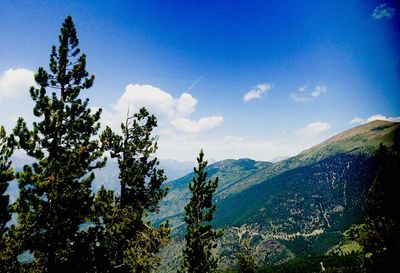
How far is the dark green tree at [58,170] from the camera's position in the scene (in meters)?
17.6

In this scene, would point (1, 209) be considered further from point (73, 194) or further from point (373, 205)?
point (373, 205)

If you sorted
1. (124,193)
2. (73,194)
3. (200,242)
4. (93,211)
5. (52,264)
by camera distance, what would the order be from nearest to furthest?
(52,264), (73,194), (93,211), (124,193), (200,242)

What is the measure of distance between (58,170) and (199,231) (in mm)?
19808

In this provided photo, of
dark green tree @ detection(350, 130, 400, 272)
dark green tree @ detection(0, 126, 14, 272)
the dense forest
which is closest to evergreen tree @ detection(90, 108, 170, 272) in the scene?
the dense forest

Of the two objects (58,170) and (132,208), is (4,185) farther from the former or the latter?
(132,208)

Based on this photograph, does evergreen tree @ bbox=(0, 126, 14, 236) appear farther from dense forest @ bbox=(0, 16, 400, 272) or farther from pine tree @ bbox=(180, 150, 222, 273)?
pine tree @ bbox=(180, 150, 222, 273)

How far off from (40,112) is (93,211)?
25.4 ft

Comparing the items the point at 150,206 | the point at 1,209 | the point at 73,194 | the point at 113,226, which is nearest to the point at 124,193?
the point at 150,206

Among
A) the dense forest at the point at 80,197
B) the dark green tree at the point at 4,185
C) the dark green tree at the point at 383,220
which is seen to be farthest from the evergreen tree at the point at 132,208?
the dark green tree at the point at 383,220

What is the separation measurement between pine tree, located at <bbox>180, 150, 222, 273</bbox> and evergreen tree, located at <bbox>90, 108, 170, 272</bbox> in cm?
647

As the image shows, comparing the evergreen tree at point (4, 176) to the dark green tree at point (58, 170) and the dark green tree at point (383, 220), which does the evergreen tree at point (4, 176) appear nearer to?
the dark green tree at point (58, 170)

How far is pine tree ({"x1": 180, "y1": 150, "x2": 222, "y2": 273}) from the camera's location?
108ft

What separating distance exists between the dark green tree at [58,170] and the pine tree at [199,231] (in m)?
15.1

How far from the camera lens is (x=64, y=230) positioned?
18.2m
